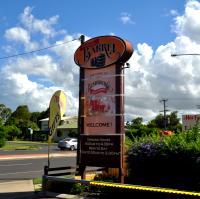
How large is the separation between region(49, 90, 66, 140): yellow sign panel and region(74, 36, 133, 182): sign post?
0.54 meters

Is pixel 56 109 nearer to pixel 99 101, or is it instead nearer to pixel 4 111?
pixel 99 101

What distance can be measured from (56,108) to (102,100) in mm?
1471

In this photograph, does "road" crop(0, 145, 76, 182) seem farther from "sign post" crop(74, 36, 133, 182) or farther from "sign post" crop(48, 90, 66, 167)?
"sign post" crop(74, 36, 133, 182)

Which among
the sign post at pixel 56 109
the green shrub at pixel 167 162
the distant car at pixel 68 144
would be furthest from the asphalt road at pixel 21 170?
the distant car at pixel 68 144

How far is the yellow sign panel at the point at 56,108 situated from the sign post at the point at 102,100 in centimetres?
54

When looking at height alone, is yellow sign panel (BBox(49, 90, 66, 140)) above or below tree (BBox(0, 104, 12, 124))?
below

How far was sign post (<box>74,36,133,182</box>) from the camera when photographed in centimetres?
1223

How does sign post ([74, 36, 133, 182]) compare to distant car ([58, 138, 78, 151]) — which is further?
distant car ([58, 138, 78, 151])

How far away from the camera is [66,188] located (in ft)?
41.0

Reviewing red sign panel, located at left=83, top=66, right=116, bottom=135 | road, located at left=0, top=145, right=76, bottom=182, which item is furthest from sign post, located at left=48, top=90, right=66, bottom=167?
road, located at left=0, top=145, right=76, bottom=182

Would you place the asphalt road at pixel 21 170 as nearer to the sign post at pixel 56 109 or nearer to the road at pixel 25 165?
the road at pixel 25 165

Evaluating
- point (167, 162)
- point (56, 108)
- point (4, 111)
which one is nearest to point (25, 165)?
point (56, 108)

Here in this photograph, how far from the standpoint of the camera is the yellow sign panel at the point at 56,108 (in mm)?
13203

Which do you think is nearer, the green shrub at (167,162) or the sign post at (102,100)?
the green shrub at (167,162)
